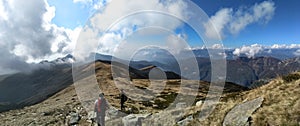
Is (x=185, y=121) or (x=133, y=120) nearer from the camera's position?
(x=185, y=121)

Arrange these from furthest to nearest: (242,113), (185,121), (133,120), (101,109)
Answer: (101,109) < (133,120) < (185,121) < (242,113)

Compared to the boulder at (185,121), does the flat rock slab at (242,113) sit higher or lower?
lower

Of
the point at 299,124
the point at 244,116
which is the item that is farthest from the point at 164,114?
the point at 299,124

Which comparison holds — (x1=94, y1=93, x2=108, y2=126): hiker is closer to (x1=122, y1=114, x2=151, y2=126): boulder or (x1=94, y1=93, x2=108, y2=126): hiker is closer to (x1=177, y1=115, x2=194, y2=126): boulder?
(x1=122, y1=114, x2=151, y2=126): boulder

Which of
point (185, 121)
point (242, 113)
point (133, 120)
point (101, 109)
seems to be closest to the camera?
point (242, 113)

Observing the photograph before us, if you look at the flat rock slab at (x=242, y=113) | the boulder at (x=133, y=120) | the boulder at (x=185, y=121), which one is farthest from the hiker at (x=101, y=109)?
the flat rock slab at (x=242, y=113)

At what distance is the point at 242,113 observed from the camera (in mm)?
19469

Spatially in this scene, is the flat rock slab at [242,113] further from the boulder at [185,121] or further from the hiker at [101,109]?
the hiker at [101,109]

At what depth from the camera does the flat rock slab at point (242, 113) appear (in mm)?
18531

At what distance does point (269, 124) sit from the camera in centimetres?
1653

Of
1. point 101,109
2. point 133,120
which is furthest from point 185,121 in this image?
point 101,109

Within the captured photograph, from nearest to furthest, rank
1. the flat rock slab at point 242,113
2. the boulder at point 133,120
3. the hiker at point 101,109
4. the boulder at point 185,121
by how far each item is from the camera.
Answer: the flat rock slab at point 242,113
the boulder at point 185,121
the boulder at point 133,120
the hiker at point 101,109

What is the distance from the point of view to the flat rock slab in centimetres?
1853

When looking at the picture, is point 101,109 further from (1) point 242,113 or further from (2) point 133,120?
(1) point 242,113
